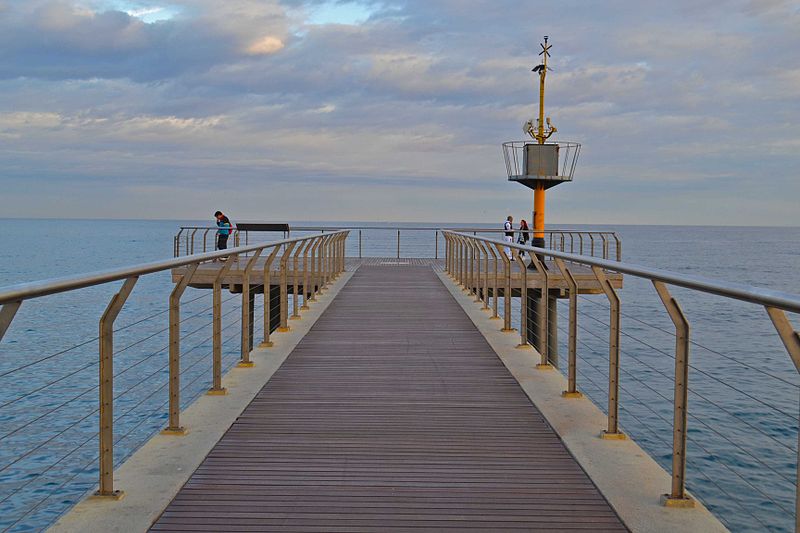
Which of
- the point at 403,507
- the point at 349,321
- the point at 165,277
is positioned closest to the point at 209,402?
the point at 403,507

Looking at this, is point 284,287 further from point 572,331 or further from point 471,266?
point 471,266

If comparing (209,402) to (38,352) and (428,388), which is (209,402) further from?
(38,352)

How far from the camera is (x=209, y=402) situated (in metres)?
4.59

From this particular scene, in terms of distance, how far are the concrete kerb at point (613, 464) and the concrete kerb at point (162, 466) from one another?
5.45 ft

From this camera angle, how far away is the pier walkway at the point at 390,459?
2904 millimetres

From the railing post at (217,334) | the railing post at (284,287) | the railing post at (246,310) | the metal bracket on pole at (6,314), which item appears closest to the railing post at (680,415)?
the metal bracket on pole at (6,314)

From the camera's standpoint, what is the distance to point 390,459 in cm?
360

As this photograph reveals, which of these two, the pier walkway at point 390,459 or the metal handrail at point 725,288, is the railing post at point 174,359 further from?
the metal handrail at point 725,288

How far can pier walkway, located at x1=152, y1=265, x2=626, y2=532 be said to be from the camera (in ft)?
9.53

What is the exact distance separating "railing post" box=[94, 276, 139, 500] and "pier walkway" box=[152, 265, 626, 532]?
0.27 meters

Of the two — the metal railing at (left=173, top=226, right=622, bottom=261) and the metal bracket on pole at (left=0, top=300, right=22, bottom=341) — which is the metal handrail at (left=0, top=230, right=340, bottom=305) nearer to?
the metal bracket on pole at (left=0, top=300, right=22, bottom=341)

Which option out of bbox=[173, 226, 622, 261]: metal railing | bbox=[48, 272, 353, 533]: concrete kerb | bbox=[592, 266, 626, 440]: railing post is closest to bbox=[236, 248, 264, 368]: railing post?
bbox=[48, 272, 353, 533]: concrete kerb

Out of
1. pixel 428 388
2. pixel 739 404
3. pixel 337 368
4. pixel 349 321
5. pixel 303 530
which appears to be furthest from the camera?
pixel 739 404

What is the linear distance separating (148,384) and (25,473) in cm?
484
